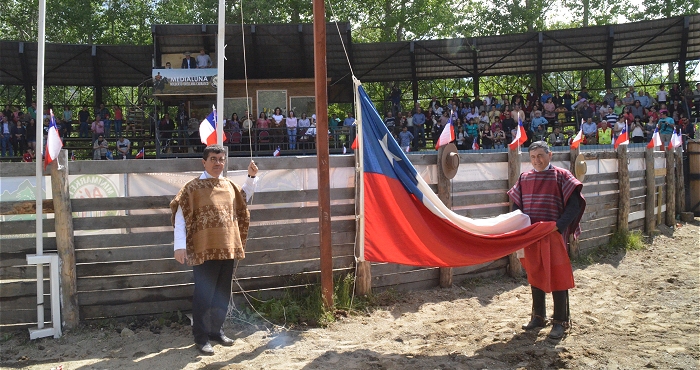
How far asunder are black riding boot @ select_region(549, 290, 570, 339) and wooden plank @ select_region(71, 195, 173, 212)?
376 centimetres

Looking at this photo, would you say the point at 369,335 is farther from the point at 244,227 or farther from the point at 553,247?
the point at 553,247

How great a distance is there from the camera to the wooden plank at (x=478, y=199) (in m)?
7.54

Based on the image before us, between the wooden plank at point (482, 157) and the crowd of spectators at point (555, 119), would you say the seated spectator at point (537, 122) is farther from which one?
the wooden plank at point (482, 157)

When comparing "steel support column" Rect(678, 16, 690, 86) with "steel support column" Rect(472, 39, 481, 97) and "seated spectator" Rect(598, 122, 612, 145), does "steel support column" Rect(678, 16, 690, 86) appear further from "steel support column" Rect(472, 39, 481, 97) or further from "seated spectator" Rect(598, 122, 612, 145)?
"steel support column" Rect(472, 39, 481, 97)

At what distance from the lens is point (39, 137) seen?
5.45m

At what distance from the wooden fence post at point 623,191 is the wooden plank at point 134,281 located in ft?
24.8

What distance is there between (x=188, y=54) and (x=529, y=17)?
18.9m

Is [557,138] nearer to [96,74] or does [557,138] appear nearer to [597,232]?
[597,232]

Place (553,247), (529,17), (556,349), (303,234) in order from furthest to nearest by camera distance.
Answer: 1. (529,17)
2. (303,234)
3. (553,247)
4. (556,349)

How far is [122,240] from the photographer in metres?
5.68

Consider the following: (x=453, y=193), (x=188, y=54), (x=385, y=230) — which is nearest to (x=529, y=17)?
(x=188, y=54)

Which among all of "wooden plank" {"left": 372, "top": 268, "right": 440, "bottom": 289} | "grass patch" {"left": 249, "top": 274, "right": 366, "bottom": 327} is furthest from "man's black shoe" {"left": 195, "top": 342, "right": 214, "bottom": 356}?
"wooden plank" {"left": 372, "top": 268, "right": 440, "bottom": 289}

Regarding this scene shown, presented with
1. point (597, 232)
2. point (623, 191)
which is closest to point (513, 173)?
point (597, 232)

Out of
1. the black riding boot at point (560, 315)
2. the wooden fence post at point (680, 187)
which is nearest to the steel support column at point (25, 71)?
the wooden fence post at point (680, 187)
